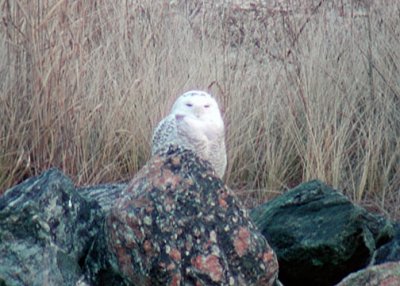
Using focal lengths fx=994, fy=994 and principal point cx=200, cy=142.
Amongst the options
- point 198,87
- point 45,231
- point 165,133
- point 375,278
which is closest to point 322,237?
point 375,278

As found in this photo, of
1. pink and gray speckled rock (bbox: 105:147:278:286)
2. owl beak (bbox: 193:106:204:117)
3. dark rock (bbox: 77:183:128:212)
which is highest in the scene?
owl beak (bbox: 193:106:204:117)

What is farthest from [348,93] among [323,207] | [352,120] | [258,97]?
[323,207]

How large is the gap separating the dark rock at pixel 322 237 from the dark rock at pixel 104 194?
57cm

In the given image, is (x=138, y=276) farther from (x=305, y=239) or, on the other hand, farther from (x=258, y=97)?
(x=258, y=97)

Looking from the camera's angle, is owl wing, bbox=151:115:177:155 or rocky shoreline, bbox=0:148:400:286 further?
owl wing, bbox=151:115:177:155

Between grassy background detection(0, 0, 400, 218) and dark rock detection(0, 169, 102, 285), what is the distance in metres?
1.35

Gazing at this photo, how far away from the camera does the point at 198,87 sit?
5.58 meters

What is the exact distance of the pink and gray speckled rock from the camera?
9.55 ft

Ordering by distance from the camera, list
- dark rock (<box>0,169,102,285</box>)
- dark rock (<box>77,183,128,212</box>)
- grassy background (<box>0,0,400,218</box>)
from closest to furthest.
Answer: dark rock (<box>0,169,102,285</box>) → dark rock (<box>77,183,128,212</box>) → grassy background (<box>0,0,400,218</box>)

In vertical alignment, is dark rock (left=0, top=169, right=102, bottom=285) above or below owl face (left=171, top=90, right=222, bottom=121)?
below

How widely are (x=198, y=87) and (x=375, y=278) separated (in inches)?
108

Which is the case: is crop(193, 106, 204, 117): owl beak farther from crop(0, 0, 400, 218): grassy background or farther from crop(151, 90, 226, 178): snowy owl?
crop(0, 0, 400, 218): grassy background

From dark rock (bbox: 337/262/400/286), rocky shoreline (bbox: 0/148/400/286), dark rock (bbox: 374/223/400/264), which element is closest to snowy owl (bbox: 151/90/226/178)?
rocky shoreline (bbox: 0/148/400/286)

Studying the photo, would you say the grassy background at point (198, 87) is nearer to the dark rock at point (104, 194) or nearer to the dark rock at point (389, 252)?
the dark rock at point (104, 194)
